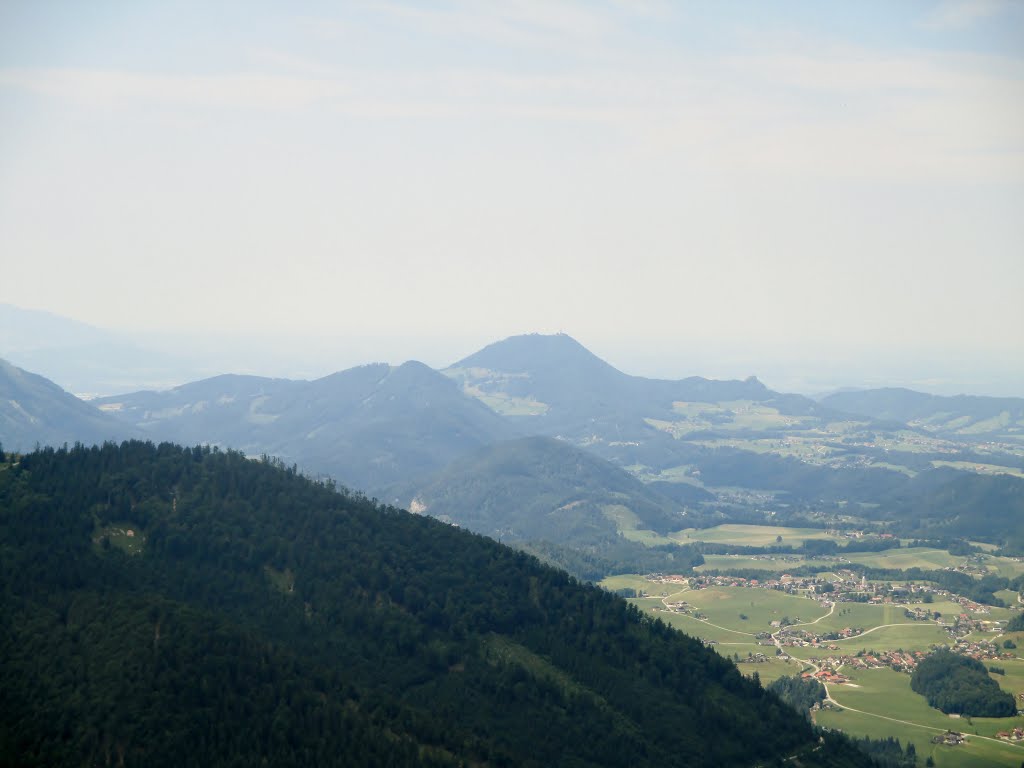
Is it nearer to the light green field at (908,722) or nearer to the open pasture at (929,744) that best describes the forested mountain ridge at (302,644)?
the open pasture at (929,744)

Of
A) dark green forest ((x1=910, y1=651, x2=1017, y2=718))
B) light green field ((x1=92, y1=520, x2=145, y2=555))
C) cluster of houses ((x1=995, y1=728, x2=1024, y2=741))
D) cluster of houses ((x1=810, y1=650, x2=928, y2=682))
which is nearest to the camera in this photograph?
light green field ((x1=92, y1=520, x2=145, y2=555))

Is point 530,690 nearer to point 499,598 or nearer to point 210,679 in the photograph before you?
point 499,598

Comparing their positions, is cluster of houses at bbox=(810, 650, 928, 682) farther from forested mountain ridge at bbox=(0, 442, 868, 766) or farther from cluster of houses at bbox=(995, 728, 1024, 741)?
forested mountain ridge at bbox=(0, 442, 868, 766)

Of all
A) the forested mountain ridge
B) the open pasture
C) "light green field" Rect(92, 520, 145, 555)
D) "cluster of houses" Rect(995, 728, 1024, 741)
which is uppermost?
"light green field" Rect(92, 520, 145, 555)

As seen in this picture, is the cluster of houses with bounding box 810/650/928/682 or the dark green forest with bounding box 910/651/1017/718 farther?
the cluster of houses with bounding box 810/650/928/682

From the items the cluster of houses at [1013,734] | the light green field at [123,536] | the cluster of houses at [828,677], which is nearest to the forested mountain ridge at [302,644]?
the light green field at [123,536]

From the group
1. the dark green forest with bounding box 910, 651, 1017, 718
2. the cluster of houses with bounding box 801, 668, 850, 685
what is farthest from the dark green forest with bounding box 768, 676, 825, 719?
the dark green forest with bounding box 910, 651, 1017, 718

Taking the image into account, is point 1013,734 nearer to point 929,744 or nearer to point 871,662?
point 929,744
